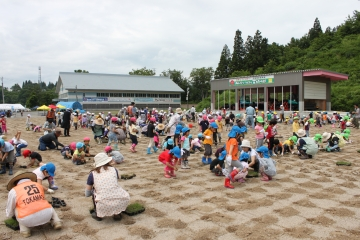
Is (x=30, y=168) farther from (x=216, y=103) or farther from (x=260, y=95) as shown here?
(x=216, y=103)

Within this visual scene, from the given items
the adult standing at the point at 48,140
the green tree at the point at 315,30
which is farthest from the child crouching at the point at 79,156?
the green tree at the point at 315,30

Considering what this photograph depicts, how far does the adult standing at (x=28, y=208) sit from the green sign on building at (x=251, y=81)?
27606 mm

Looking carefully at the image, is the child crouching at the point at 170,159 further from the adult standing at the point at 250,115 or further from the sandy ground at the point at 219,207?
the adult standing at the point at 250,115

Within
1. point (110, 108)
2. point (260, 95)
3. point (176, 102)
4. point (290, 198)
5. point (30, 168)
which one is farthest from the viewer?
point (176, 102)

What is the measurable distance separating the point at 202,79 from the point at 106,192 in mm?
64784

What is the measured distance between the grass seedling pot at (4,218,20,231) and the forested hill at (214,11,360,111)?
34552 millimetres

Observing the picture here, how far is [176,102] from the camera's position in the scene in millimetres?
53812

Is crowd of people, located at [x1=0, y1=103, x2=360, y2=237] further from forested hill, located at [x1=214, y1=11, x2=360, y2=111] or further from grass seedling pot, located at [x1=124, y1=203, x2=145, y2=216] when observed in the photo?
forested hill, located at [x1=214, y1=11, x2=360, y2=111]

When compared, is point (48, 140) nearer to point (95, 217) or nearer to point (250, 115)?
point (95, 217)

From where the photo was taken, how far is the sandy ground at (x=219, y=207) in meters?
4.20

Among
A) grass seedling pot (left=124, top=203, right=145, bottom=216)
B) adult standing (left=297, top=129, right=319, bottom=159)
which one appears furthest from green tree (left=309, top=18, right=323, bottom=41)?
grass seedling pot (left=124, top=203, right=145, bottom=216)

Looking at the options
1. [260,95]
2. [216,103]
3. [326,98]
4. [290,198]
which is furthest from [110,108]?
[290,198]

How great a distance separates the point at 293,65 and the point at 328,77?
2243 centimetres

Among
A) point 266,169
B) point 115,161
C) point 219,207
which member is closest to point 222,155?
point 266,169
